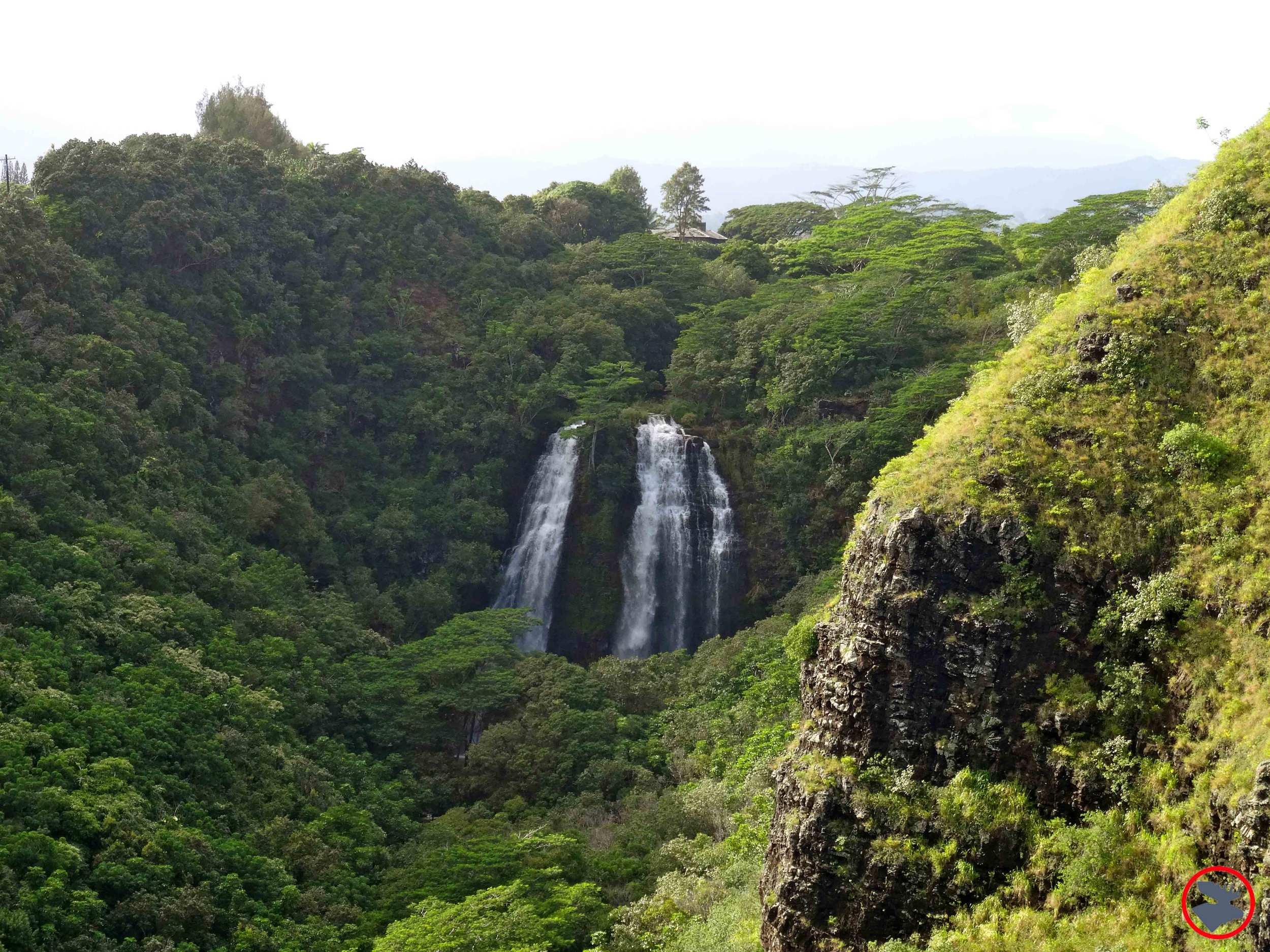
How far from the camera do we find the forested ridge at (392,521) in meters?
19.8

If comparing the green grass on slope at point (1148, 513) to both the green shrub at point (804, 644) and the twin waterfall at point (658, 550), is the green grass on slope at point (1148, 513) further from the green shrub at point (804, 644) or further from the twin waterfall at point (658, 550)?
the twin waterfall at point (658, 550)

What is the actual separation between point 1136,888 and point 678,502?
2573cm

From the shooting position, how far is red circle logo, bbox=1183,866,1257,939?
35.8 feet

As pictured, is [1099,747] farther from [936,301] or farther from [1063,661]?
[936,301]

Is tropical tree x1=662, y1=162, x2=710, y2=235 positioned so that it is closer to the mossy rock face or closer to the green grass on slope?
the mossy rock face

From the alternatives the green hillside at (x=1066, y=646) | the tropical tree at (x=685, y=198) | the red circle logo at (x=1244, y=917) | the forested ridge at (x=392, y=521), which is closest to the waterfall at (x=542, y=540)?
the forested ridge at (x=392, y=521)

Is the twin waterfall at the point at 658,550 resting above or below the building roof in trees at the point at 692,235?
below

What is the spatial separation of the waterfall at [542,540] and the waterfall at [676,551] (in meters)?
2.50

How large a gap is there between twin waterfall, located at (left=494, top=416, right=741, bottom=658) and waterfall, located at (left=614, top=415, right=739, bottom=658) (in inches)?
1.0

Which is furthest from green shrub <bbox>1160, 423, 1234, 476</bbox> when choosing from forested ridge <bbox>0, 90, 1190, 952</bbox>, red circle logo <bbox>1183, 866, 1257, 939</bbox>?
forested ridge <bbox>0, 90, 1190, 952</bbox>

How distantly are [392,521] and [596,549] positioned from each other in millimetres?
7049

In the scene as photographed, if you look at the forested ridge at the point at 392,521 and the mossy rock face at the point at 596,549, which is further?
the mossy rock face at the point at 596,549

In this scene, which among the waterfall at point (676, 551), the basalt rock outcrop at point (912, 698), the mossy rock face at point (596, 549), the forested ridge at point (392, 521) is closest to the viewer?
the basalt rock outcrop at point (912, 698)

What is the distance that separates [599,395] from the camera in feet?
126
